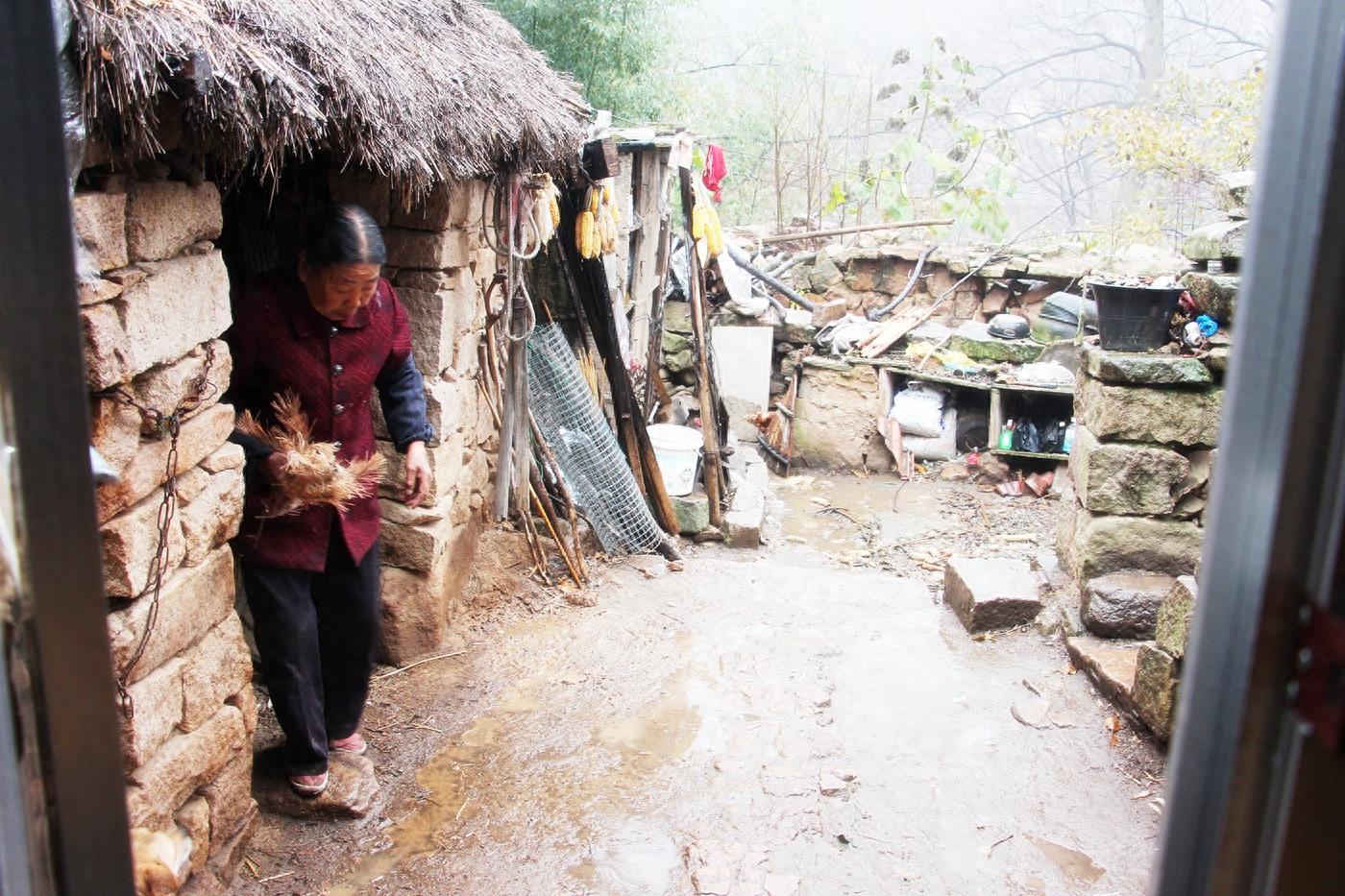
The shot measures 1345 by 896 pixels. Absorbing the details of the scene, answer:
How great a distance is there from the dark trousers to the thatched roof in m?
1.28

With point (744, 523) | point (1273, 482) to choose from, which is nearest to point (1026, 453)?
point (744, 523)

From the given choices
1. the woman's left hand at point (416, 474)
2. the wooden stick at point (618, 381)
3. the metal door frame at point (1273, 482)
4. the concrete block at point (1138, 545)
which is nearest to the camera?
the metal door frame at point (1273, 482)

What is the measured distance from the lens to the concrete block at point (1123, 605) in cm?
484

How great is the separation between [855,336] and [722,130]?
6542 millimetres

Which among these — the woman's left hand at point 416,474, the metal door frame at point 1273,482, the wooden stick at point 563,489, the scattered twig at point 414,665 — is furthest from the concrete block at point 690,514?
the metal door frame at point 1273,482

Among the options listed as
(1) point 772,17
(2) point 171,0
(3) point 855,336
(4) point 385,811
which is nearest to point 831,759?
(4) point 385,811

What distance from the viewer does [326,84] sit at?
3.02 metres

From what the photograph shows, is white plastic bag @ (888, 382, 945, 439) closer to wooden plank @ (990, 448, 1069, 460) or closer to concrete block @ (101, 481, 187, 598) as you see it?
wooden plank @ (990, 448, 1069, 460)

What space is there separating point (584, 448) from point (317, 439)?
9.32 feet

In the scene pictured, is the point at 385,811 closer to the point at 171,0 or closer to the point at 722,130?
the point at 171,0

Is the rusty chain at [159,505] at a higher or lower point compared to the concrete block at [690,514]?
higher

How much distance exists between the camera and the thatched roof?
225 cm

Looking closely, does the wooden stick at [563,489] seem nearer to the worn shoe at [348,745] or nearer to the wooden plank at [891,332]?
the worn shoe at [348,745]

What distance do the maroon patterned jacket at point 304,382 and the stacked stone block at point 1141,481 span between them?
11.0 ft
